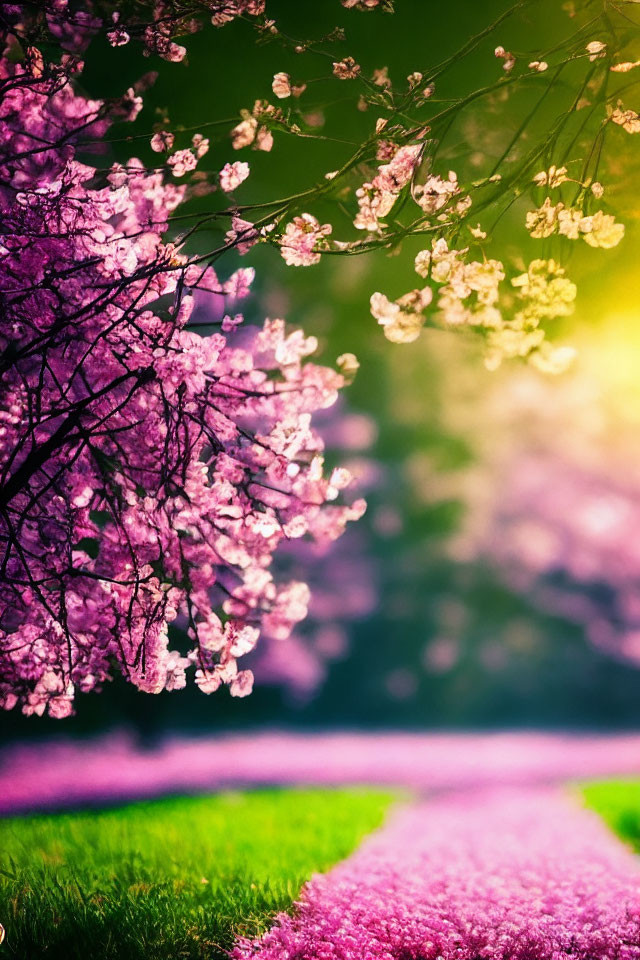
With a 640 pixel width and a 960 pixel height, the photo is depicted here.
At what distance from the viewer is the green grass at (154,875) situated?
3.57 metres

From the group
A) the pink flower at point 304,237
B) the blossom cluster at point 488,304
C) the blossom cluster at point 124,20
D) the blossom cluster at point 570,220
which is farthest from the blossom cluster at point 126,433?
the blossom cluster at point 570,220

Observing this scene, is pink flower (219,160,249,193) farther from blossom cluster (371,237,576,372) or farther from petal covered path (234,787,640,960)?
petal covered path (234,787,640,960)

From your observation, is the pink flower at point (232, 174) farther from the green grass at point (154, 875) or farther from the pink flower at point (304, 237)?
the green grass at point (154, 875)

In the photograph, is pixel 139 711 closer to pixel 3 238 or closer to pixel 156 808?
pixel 156 808

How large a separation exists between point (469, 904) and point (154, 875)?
2098 millimetres

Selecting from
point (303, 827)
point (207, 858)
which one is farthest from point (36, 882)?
point (303, 827)

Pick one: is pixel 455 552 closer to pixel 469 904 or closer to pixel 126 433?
pixel 469 904

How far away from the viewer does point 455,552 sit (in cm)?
1872

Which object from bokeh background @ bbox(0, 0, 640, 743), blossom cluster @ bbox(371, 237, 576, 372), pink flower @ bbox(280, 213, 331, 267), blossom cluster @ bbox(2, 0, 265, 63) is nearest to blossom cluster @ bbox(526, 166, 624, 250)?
blossom cluster @ bbox(371, 237, 576, 372)

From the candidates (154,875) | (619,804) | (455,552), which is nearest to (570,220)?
(154,875)

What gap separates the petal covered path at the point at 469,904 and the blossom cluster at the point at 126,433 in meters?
1.45

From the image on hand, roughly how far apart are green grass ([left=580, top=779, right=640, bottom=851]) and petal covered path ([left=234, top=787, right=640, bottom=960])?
0.53 meters

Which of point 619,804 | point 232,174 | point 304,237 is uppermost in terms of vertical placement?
point 232,174

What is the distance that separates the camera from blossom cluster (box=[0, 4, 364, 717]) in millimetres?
3510
